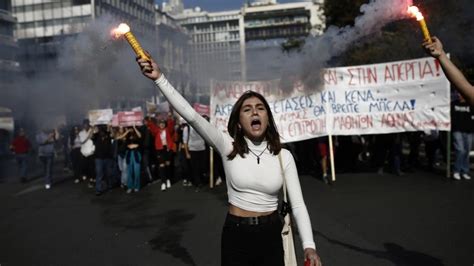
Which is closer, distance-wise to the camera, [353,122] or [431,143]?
[353,122]

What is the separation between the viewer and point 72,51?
42.1 ft

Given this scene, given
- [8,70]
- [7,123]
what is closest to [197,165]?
[8,70]

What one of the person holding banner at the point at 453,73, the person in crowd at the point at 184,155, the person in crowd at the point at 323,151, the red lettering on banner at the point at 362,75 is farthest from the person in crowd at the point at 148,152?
the person holding banner at the point at 453,73

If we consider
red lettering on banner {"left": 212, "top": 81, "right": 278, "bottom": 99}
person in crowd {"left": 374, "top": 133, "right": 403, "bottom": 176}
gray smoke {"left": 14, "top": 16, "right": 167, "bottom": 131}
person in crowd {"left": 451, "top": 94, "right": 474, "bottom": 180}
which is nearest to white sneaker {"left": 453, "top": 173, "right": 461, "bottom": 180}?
person in crowd {"left": 451, "top": 94, "right": 474, "bottom": 180}

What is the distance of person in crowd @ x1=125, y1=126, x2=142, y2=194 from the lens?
34.5 ft

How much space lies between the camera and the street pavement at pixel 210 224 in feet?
16.9

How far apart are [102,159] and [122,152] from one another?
0.70 m

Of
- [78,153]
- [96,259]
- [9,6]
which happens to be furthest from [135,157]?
[9,6]

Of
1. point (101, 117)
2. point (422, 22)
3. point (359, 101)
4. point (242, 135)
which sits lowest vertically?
point (101, 117)

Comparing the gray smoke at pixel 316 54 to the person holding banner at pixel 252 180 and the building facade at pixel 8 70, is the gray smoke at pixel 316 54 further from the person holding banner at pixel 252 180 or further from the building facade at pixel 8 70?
the person holding banner at pixel 252 180

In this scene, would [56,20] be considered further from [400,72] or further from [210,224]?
[210,224]

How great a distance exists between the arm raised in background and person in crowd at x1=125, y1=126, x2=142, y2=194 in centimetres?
813

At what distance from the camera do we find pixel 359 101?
1033cm

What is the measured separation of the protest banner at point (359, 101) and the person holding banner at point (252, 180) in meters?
7.79
